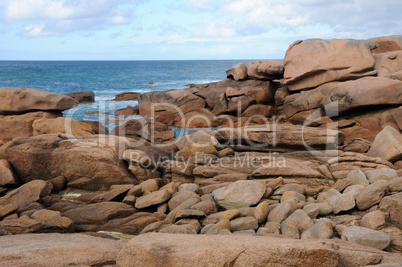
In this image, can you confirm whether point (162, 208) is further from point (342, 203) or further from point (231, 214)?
point (342, 203)

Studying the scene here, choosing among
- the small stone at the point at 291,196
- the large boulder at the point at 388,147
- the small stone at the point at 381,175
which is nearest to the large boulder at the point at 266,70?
the large boulder at the point at 388,147

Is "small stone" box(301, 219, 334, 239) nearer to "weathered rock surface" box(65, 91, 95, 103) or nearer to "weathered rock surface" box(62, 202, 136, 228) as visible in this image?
"weathered rock surface" box(62, 202, 136, 228)

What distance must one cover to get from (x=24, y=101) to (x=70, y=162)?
7.10 metres

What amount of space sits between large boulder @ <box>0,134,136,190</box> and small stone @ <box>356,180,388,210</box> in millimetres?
6228

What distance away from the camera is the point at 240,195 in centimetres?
797

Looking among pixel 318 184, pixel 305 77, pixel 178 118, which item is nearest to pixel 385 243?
pixel 318 184

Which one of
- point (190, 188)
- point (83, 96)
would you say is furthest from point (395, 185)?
point (83, 96)

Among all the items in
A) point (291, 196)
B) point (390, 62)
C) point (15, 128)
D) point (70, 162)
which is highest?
point (390, 62)

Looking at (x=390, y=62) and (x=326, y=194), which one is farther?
(x=390, y=62)

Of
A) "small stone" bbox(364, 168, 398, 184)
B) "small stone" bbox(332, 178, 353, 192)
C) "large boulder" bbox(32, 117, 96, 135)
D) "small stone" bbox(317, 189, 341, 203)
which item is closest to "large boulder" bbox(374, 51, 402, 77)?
"small stone" bbox(364, 168, 398, 184)

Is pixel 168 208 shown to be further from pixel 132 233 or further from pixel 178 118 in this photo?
pixel 178 118

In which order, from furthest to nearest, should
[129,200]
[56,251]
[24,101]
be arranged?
[24,101] → [129,200] → [56,251]

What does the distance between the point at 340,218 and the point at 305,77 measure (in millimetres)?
16012

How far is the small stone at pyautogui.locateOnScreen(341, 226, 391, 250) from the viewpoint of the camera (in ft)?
18.2
